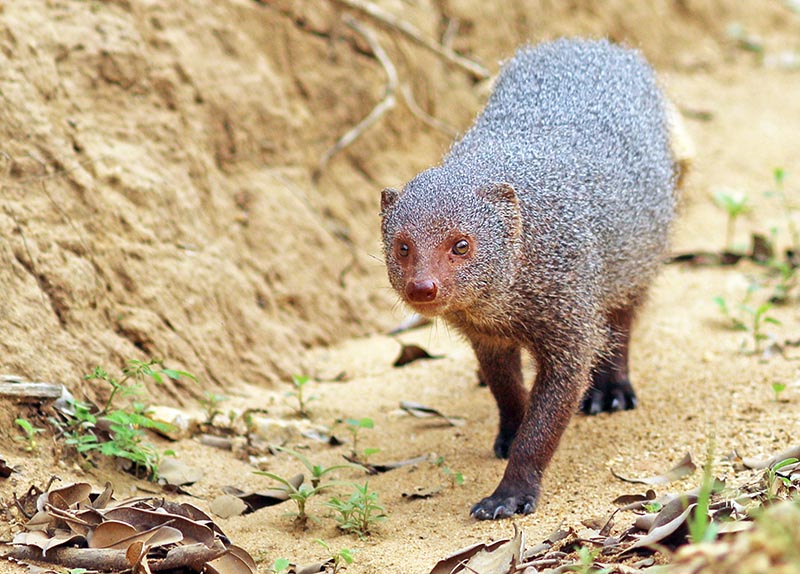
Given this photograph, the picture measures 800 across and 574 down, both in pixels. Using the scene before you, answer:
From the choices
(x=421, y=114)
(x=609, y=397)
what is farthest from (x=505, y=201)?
(x=421, y=114)

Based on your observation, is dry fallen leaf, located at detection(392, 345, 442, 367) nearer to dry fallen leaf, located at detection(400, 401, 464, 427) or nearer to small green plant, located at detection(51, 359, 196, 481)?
dry fallen leaf, located at detection(400, 401, 464, 427)

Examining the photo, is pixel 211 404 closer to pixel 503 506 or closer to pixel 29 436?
pixel 29 436

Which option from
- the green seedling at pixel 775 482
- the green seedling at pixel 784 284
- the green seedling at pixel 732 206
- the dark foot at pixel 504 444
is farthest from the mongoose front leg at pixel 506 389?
the green seedling at pixel 732 206

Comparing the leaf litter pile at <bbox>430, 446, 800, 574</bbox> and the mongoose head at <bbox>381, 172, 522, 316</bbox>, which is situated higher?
the mongoose head at <bbox>381, 172, 522, 316</bbox>

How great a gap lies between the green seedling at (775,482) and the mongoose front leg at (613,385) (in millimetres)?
1654

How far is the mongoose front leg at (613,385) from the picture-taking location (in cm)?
489

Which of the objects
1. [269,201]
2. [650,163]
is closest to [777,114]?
[650,163]

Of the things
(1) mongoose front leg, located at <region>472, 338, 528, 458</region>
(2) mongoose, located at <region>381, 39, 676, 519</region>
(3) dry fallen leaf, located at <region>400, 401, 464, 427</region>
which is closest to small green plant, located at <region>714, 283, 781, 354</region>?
(2) mongoose, located at <region>381, 39, 676, 519</region>

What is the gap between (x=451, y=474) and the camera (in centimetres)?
426

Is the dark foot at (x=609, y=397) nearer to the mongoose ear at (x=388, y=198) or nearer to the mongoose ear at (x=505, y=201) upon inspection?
the mongoose ear at (x=505, y=201)

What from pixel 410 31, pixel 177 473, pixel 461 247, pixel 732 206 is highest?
pixel 410 31

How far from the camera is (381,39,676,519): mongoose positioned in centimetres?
384

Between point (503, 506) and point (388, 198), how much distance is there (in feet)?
4.36

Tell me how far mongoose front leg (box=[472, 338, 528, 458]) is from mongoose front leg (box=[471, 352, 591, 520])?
352 millimetres
